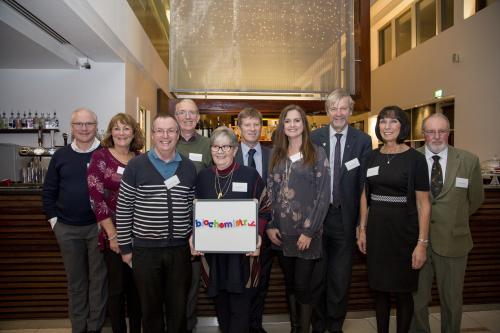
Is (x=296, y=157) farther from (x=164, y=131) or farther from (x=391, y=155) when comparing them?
(x=164, y=131)

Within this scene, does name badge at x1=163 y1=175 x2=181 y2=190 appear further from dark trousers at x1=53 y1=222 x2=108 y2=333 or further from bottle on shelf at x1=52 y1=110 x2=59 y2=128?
bottle on shelf at x1=52 y1=110 x2=59 y2=128

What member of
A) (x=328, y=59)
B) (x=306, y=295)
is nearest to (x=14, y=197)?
(x=306, y=295)

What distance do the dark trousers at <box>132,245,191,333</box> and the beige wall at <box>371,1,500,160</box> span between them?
6.05 m

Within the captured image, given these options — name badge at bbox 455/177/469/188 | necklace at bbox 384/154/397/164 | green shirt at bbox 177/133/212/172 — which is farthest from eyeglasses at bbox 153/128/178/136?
name badge at bbox 455/177/469/188

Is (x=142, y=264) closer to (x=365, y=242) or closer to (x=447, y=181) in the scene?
(x=365, y=242)

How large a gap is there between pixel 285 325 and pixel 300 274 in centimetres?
105

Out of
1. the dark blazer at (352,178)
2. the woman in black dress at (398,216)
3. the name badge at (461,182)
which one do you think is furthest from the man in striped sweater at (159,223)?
the name badge at (461,182)

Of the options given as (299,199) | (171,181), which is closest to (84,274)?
(171,181)

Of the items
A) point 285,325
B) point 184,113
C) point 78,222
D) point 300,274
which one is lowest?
point 285,325

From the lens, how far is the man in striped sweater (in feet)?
6.81

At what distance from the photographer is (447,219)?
8.42 feet

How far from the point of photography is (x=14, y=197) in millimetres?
3146

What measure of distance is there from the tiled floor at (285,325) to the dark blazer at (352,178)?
1089 millimetres

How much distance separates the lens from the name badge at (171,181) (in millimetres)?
2078
